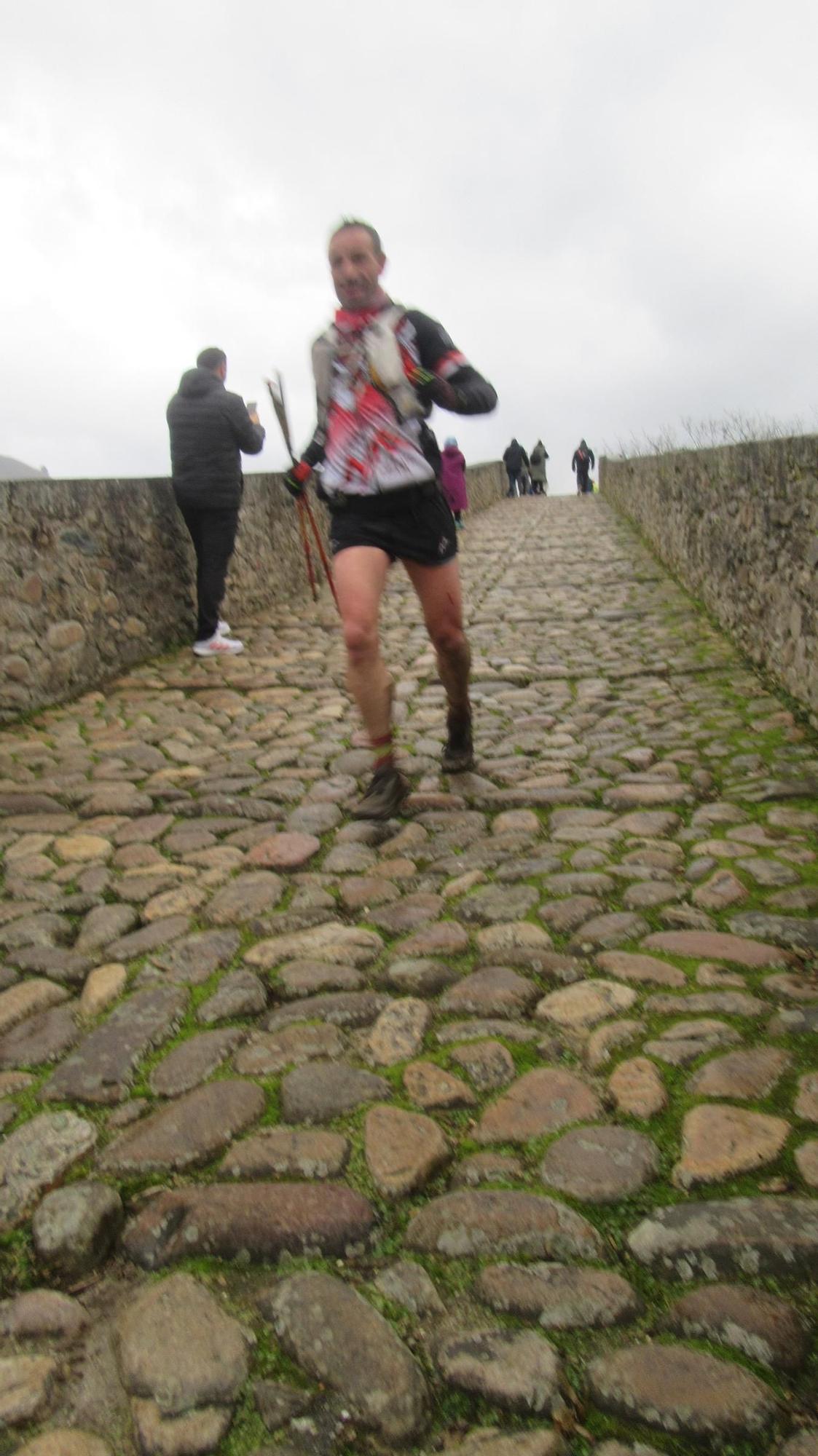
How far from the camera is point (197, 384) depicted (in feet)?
22.1

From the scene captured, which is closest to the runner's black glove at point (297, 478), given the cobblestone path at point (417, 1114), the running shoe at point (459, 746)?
the running shoe at point (459, 746)

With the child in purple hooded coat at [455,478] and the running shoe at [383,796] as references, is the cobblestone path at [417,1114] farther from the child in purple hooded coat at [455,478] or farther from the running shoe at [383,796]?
the child in purple hooded coat at [455,478]

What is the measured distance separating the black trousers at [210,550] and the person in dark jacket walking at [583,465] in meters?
29.4

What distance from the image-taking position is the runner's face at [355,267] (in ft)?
10.7

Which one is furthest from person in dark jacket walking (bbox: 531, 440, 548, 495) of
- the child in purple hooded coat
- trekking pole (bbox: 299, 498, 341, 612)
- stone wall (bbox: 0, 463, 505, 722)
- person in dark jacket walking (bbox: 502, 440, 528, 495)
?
stone wall (bbox: 0, 463, 505, 722)

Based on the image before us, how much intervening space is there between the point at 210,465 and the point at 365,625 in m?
3.83

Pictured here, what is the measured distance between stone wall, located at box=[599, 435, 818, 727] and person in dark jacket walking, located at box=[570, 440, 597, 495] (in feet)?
86.8

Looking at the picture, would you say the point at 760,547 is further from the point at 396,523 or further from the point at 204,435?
the point at 204,435

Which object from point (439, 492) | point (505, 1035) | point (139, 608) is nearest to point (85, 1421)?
point (505, 1035)

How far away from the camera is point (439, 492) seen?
3613 mm

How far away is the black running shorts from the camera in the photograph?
3496 millimetres

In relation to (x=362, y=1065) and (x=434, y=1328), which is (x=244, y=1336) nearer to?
(x=434, y=1328)

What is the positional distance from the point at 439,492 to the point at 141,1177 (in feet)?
8.41

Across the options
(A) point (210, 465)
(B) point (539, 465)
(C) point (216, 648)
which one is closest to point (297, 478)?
(A) point (210, 465)
